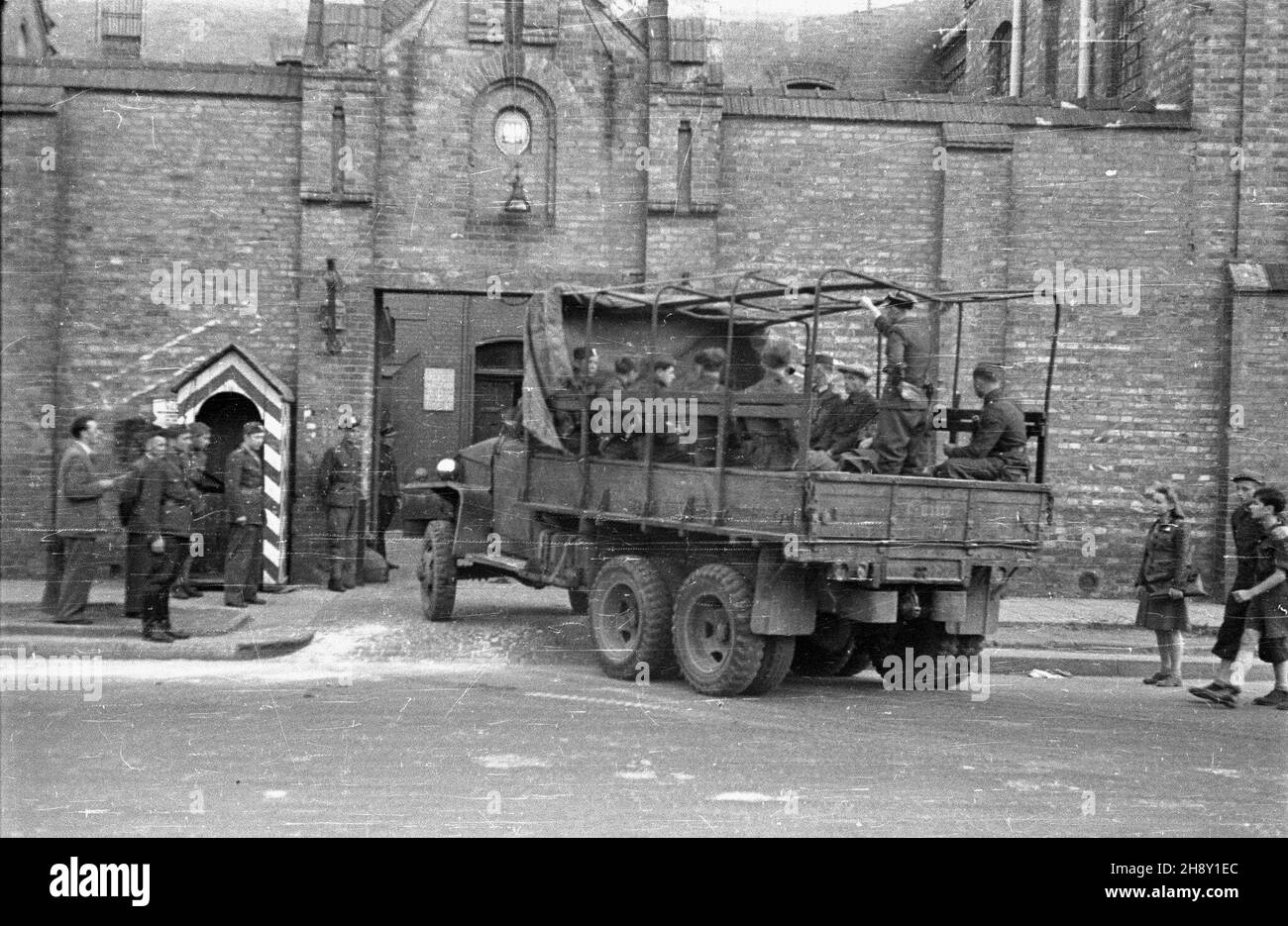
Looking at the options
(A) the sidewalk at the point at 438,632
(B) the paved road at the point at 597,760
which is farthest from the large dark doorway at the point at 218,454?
(B) the paved road at the point at 597,760

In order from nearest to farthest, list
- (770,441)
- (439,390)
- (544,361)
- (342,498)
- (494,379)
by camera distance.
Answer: (770,441) < (544,361) < (342,498) < (494,379) < (439,390)

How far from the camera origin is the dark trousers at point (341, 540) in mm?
14711

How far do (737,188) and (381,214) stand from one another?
425 centimetres

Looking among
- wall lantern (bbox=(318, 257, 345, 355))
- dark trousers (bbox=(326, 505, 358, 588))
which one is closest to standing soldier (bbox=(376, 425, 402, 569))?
dark trousers (bbox=(326, 505, 358, 588))

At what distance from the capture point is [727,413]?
9.73 meters

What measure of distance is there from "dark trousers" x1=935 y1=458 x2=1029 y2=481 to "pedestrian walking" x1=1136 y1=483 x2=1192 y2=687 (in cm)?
209

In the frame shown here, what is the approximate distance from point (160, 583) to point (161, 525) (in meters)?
0.54

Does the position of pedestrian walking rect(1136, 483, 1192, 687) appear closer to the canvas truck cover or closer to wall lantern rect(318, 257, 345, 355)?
the canvas truck cover

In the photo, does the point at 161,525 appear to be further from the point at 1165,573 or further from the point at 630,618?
the point at 1165,573

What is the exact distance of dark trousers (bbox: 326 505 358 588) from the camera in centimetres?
1471

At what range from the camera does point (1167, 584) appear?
1109cm

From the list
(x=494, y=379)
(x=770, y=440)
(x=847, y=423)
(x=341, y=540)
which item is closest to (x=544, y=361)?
(x=770, y=440)
